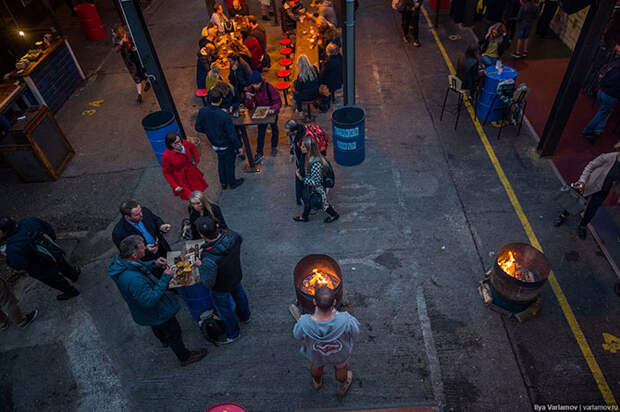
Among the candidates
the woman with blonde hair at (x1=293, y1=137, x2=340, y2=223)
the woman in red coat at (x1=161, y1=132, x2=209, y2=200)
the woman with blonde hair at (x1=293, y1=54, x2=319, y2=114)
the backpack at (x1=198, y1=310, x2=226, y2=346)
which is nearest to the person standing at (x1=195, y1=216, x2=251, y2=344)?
the backpack at (x1=198, y1=310, x2=226, y2=346)

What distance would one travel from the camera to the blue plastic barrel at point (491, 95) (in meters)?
8.22

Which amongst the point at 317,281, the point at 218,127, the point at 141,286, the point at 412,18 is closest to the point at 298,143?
the point at 218,127

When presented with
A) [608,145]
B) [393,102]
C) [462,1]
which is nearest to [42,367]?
[393,102]

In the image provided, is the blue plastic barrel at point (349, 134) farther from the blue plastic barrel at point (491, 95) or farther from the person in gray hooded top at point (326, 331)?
the person in gray hooded top at point (326, 331)

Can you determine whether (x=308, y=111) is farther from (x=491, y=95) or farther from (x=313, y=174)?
(x=491, y=95)

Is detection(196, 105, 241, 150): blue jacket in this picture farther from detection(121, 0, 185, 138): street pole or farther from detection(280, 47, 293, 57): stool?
detection(280, 47, 293, 57): stool

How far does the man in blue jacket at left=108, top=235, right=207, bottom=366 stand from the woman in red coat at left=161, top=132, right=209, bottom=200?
2.36 metres

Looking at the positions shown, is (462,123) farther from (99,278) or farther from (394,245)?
(99,278)

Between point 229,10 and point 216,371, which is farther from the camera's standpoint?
point 229,10

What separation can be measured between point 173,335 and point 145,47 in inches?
234

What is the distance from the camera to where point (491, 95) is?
334 inches

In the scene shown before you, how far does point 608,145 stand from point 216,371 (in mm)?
8868

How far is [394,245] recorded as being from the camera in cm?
661

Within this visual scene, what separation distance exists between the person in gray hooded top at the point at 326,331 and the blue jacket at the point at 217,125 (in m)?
4.32
